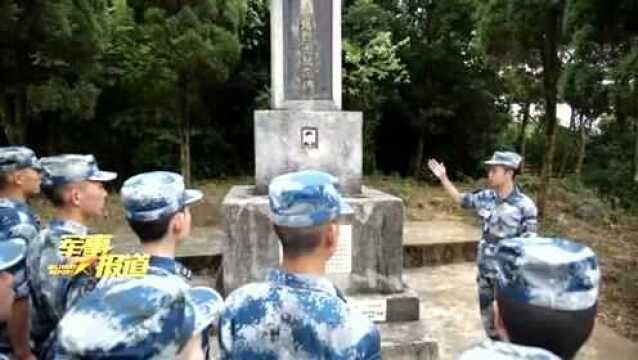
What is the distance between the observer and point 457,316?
5.73 m

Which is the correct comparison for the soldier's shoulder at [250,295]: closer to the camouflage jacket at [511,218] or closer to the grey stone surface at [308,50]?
the camouflage jacket at [511,218]

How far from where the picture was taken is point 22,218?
3.04m

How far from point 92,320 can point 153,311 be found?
109 millimetres

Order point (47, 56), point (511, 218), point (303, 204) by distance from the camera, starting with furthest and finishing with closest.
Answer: point (47, 56) < point (511, 218) < point (303, 204)

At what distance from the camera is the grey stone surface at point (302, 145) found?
491cm

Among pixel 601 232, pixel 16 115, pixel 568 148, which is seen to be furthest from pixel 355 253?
pixel 568 148

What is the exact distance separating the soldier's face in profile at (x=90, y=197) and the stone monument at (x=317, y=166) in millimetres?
1730

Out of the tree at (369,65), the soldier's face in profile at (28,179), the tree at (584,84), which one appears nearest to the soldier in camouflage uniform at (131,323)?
the soldier's face in profile at (28,179)

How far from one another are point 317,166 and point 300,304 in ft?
10.6

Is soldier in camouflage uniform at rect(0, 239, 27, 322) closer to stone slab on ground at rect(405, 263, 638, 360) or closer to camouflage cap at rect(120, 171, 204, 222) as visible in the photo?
camouflage cap at rect(120, 171, 204, 222)

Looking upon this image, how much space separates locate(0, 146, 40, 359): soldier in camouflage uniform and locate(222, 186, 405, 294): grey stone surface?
5.06ft

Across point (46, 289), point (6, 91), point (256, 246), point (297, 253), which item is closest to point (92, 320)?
point (297, 253)

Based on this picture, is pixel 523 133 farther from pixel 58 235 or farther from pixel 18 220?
pixel 58 235

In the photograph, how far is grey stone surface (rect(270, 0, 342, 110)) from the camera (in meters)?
5.03
